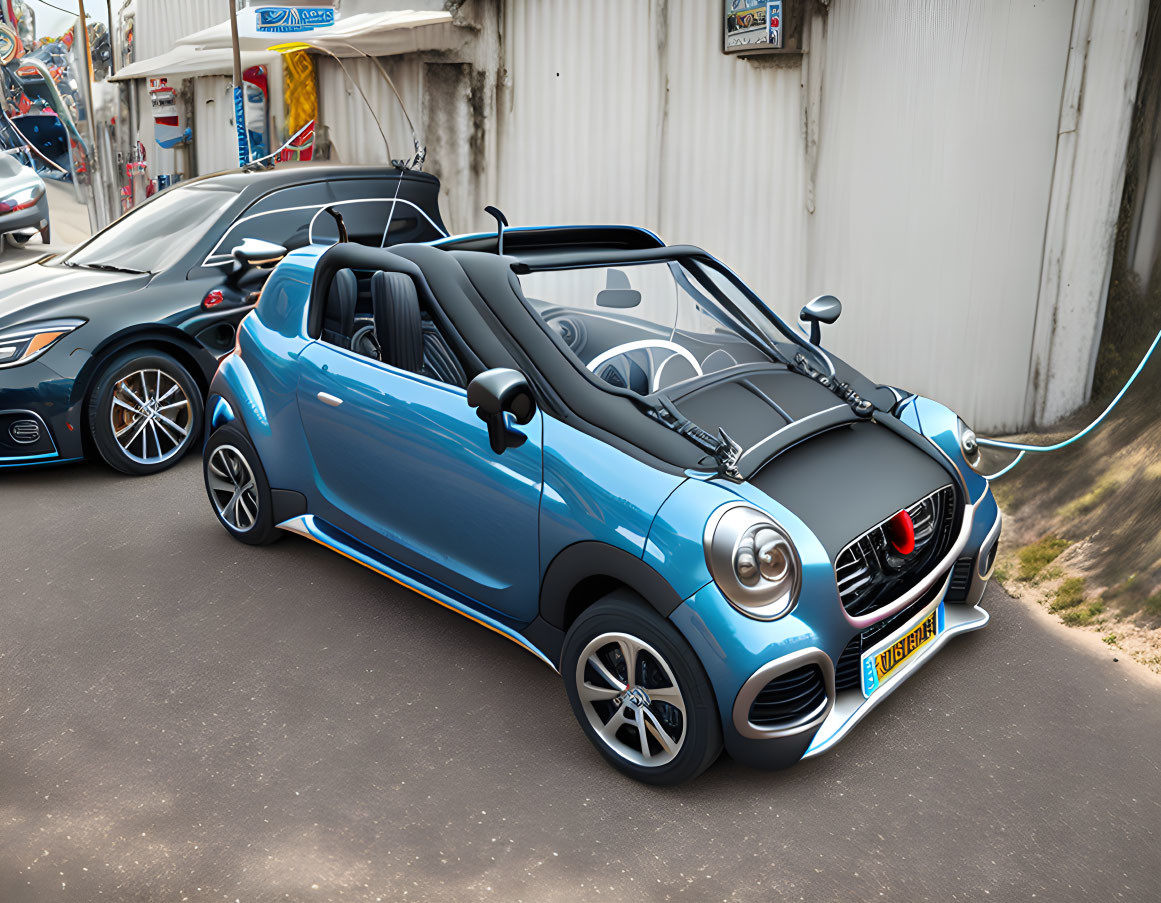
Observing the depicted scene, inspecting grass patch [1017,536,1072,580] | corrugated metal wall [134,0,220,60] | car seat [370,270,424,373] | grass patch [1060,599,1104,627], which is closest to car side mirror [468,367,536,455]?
car seat [370,270,424,373]

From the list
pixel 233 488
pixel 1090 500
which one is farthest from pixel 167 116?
pixel 1090 500

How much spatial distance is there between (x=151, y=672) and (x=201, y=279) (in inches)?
126

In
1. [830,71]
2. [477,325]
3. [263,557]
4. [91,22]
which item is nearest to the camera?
[477,325]

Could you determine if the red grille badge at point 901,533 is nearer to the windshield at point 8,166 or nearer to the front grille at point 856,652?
the front grille at point 856,652

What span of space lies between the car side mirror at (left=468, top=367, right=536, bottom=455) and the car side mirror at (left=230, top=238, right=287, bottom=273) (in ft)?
10.1

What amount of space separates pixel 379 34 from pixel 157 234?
14.0 feet

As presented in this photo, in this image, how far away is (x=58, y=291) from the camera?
6336mm

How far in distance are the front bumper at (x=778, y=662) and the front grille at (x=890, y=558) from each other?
0.39ft

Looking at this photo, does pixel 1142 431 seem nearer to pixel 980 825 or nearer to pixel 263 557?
pixel 980 825

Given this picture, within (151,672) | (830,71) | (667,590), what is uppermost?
(830,71)

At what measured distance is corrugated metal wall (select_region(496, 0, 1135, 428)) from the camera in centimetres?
632

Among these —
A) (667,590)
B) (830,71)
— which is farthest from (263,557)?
(830,71)

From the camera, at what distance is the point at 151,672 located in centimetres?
415

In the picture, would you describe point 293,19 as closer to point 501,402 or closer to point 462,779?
point 501,402
